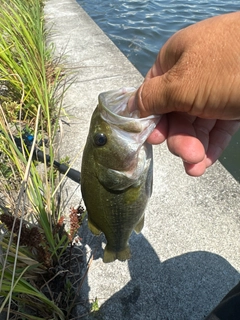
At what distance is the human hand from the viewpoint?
1188mm

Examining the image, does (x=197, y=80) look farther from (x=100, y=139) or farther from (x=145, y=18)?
(x=145, y=18)

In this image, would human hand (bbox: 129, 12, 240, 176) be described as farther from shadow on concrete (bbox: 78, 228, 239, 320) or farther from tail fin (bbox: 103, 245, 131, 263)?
shadow on concrete (bbox: 78, 228, 239, 320)

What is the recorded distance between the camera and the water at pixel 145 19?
709 cm

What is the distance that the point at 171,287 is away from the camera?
85.5 inches

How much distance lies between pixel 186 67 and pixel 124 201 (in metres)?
0.74

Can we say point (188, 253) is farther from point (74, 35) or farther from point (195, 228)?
point (74, 35)

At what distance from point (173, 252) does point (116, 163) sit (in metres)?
1.13

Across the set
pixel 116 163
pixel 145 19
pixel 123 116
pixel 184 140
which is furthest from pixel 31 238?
pixel 145 19

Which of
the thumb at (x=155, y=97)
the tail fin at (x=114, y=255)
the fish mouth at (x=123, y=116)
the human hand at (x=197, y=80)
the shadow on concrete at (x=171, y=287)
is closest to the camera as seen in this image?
the human hand at (x=197, y=80)

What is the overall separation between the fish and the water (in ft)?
16.6

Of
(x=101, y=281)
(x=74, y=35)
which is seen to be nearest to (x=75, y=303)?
(x=101, y=281)

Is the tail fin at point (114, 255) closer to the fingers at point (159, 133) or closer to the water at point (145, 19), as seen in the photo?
the fingers at point (159, 133)

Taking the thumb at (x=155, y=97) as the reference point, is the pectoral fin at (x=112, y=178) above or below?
below

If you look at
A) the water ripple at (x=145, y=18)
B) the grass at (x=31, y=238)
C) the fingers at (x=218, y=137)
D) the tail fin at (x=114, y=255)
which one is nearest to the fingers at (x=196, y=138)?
the fingers at (x=218, y=137)
